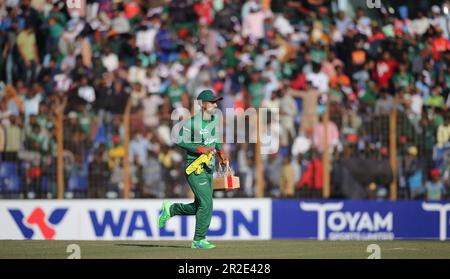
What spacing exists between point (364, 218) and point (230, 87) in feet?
15.7

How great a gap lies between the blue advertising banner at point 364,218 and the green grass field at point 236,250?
1973mm

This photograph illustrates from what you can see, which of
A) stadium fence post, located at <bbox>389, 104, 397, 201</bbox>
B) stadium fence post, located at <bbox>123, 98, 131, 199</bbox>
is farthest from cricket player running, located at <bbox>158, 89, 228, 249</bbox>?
stadium fence post, located at <bbox>389, 104, 397, 201</bbox>

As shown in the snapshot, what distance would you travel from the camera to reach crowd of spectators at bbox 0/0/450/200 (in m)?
20.4

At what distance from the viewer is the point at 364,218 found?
20.5m

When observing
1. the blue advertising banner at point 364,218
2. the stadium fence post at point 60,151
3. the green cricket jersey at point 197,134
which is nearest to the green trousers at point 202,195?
the green cricket jersey at point 197,134

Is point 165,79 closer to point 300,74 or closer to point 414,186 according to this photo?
point 300,74

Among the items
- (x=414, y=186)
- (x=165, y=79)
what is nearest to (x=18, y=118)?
(x=165, y=79)

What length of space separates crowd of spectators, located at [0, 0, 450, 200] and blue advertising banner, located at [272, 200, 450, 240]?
23 centimetres

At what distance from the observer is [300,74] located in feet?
78.5

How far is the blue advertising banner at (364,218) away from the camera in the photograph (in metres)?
Answer: 20.5

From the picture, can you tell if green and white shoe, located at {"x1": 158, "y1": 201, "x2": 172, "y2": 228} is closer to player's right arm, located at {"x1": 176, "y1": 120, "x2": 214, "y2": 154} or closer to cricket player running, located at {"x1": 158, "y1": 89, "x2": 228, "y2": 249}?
cricket player running, located at {"x1": 158, "y1": 89, "x2": 228, "y2": 249}

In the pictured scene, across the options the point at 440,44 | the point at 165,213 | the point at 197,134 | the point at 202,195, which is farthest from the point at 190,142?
the point at 440,44

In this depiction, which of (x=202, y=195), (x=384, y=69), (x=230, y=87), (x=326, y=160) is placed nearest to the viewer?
(x=202, y=195)

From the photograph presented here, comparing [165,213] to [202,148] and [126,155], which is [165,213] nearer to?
[202,148]
